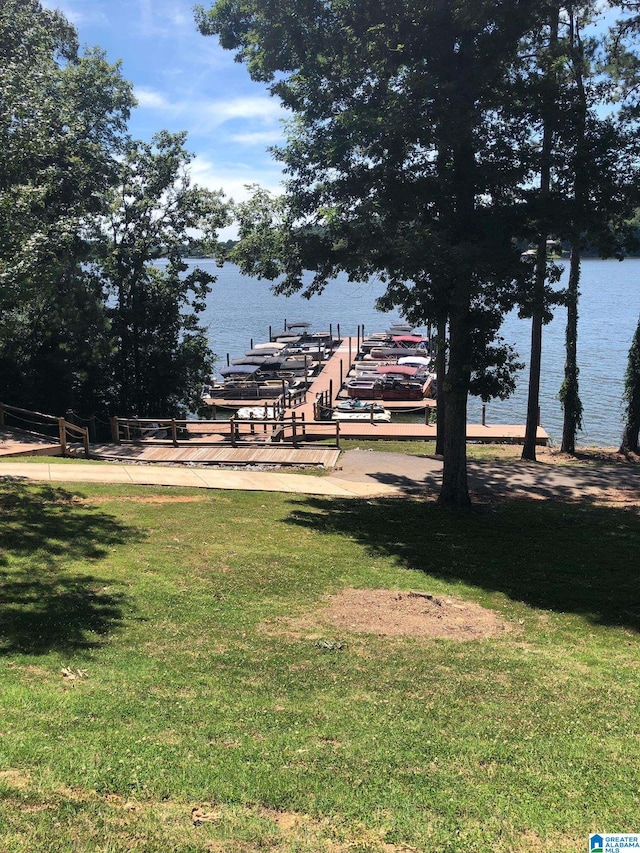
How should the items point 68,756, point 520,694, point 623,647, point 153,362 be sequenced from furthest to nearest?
point 153,362, point 623,647, point 520,694, point 68,756

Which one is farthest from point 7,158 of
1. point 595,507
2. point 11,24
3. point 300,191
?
point 595,507

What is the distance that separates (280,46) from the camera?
13.9m

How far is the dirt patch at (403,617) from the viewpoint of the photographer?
802 centimetres

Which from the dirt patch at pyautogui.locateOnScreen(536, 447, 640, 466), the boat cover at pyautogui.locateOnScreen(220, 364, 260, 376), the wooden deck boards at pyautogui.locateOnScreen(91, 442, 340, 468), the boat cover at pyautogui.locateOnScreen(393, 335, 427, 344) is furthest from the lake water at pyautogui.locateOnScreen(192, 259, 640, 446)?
the boat cover at pyautogui.locateOnScreen(220, 364, 260, 376)

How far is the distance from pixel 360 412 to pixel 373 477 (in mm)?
18839

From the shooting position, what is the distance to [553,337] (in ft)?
257

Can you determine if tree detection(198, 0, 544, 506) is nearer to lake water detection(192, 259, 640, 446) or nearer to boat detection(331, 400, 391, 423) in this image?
lake water detection(192, 259, 640, 446)

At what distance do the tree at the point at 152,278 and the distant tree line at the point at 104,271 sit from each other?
42mm

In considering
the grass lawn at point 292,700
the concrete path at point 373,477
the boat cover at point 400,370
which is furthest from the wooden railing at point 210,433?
the boat cover at point 400,370

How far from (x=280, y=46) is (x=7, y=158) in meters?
5.85

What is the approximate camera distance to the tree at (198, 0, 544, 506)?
40.5ft

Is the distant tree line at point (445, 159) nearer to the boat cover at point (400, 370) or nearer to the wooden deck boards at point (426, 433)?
the wooden deck boards at point (426, 433)

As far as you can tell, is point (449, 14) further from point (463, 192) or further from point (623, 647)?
point (623, 647)

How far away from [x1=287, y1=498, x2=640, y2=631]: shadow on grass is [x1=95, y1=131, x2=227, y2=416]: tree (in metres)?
15.6
